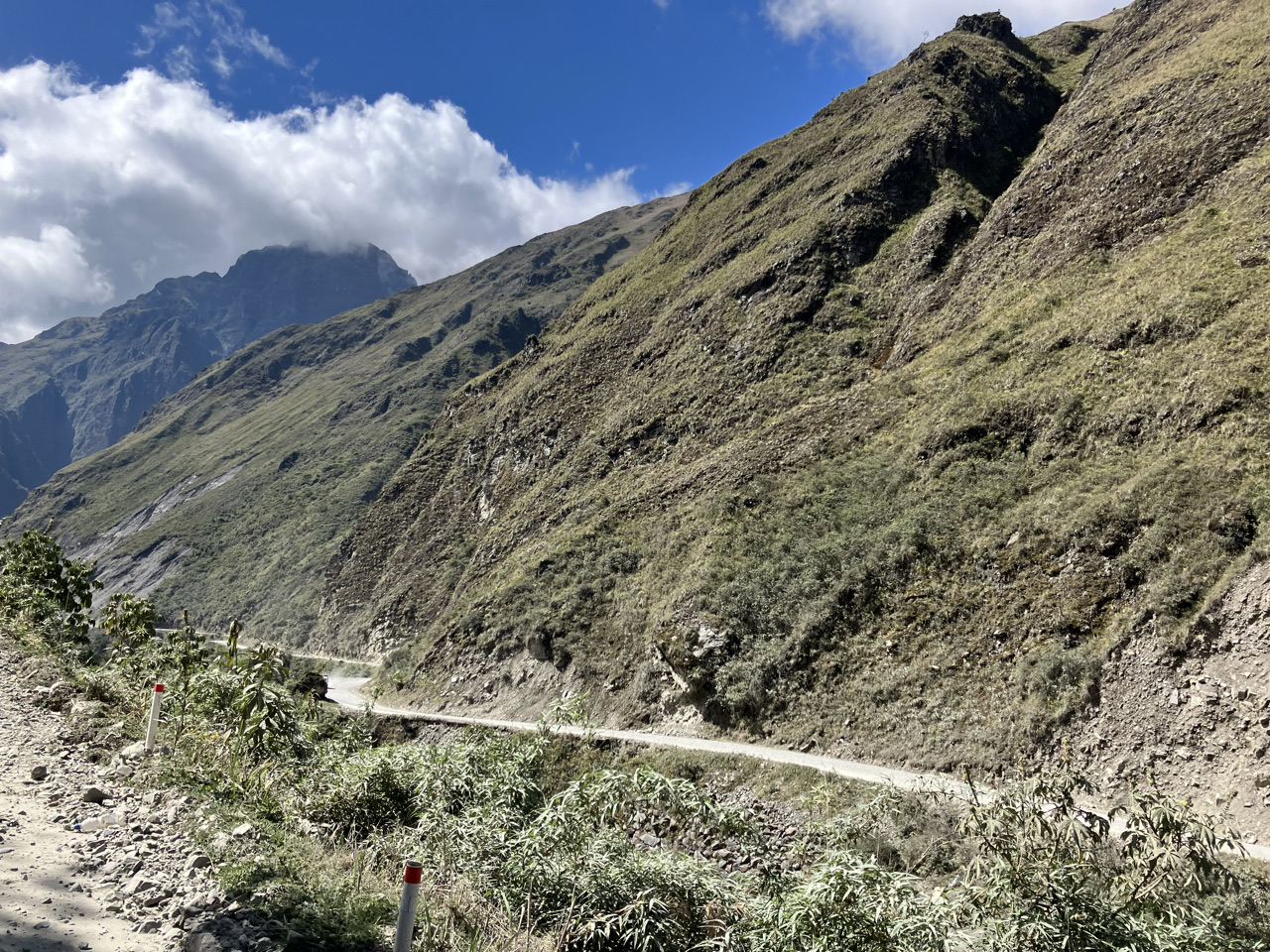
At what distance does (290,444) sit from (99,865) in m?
125

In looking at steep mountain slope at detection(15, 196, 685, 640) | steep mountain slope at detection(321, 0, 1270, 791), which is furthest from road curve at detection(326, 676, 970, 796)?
steep mountain slope at detection(15, 196, 685, 640)

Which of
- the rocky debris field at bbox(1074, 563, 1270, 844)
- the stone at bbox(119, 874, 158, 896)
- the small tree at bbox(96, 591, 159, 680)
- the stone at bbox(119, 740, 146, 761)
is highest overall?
the small tree at bbox(96, 591, 159, 680)

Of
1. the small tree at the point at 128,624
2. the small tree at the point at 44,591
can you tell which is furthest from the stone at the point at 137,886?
the small tree at the point at 44,591

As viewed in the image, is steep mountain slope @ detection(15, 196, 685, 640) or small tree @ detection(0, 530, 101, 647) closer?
small tree @ detection(0, 530, 101, 647)

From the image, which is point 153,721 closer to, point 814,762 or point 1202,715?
point 814,762

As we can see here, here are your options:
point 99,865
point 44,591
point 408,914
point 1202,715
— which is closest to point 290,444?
point 44,591

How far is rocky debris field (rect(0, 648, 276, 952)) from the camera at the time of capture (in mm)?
4523

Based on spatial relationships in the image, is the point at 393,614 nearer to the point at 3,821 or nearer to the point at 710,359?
the point at 710,359

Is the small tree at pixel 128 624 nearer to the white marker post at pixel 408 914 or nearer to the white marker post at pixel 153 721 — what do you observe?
the white marker post at pixel 153 721

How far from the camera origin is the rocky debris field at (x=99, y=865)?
4523 millimetres

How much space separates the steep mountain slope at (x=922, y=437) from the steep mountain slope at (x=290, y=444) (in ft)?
96.3

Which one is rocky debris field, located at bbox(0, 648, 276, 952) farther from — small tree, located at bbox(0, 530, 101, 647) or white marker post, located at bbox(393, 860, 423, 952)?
small tree, located at bbox(0, 530, 101, 647)

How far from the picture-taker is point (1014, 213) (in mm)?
31781

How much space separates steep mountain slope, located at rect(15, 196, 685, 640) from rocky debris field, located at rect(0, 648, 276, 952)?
60770 millimetres
